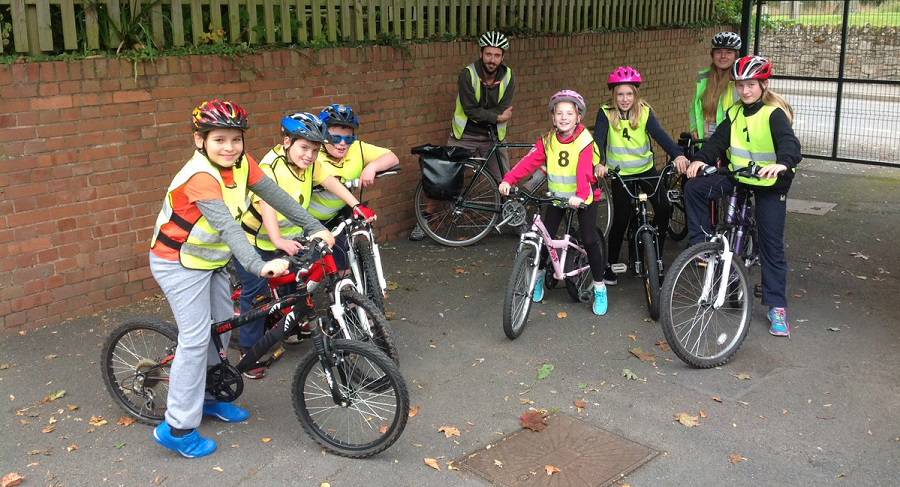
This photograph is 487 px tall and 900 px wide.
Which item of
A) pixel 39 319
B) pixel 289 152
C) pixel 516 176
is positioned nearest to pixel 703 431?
pixel 516 176

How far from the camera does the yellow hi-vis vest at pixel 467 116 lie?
8.89 m

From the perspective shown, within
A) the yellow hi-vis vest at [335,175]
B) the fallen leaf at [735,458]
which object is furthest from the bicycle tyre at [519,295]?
the fallen leaf at [735,458]

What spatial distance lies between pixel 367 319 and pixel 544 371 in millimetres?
1330

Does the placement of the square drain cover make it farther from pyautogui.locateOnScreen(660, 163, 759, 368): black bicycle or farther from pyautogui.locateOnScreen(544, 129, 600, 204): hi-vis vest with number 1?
pyautogui.locateOnScreen(544, 129, 600, 204): hi-vis vest with number 1

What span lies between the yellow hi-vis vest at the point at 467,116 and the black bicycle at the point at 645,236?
7.40 ft

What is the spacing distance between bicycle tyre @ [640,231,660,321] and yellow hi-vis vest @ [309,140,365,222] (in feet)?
6.75

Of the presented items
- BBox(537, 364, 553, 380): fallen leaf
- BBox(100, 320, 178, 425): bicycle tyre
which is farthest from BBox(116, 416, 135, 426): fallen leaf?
BBox(537, 364, 553, 380): fallen leaf

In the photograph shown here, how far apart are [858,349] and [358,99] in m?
4.66

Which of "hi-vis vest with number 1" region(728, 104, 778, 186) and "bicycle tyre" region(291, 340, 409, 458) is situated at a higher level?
"hi-vis vest with number 1" region(728, 104, 778, 186)

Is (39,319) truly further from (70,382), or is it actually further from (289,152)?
(289,152)

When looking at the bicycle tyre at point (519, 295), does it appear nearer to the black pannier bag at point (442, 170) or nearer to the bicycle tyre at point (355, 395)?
the bicycle tyre at point (355, 395)

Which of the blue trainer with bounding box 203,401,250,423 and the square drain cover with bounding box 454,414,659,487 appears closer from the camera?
the square drain cover with bounding box 454,414,659,487

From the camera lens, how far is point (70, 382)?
18.4 ft

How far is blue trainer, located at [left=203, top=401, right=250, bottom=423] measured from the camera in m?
5.02
